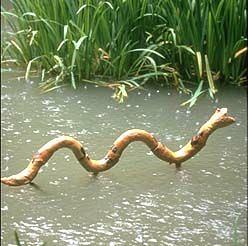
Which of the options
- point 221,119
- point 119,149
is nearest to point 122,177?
point 119,149

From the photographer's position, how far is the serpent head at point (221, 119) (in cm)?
159

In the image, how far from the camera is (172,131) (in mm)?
1760

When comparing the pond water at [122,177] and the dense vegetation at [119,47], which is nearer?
the pond water at [122,177]

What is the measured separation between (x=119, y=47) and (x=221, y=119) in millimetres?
262

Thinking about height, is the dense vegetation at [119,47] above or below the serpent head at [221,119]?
above

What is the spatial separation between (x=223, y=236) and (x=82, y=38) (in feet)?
Result: 1.79

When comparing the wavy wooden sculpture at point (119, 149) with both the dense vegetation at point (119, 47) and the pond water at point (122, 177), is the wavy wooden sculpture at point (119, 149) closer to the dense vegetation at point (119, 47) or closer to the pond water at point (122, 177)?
the pond water at point (122, 177)

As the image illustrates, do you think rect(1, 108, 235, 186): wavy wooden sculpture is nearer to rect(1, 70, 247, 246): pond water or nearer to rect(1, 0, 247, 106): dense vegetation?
rect(1, 70, 247, 246): pond water

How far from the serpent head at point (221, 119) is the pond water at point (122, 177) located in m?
0.10

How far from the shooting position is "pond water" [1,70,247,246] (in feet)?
4.66

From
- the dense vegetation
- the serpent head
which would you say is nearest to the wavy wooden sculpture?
the serpent head

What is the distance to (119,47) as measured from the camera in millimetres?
1646

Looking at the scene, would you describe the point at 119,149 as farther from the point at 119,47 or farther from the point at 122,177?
the point at 119,47

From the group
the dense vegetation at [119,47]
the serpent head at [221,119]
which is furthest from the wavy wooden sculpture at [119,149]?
the dense vegetation at [119,47]
